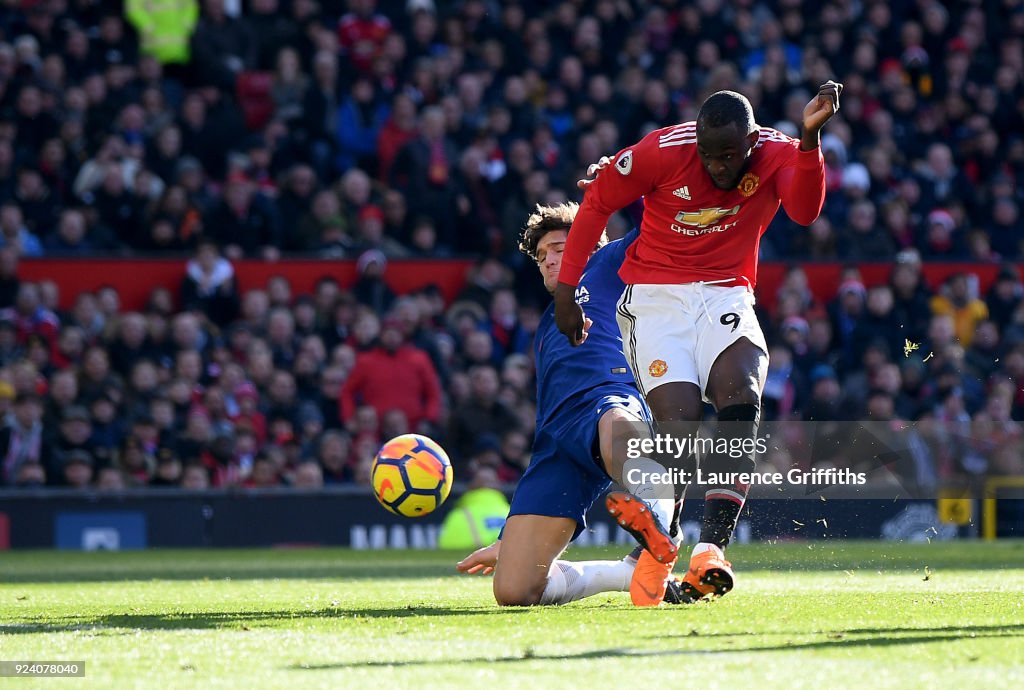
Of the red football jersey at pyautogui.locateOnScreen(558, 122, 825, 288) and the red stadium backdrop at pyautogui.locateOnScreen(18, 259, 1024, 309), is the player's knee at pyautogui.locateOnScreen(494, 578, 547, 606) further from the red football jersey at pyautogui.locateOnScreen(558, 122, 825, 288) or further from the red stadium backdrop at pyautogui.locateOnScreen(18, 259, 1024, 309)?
the red stadium backdrop at pyautogui.locateOnScreen(18, 259, 1024, 309)

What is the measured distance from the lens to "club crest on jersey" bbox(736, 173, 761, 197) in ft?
21.7

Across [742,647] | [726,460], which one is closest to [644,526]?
[726,460]

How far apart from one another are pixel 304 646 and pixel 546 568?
2.04 meters

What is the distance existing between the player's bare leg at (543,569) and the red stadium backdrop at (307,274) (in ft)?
26.3

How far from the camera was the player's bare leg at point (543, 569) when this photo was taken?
7.04 metres

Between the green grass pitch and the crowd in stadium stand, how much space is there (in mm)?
4526

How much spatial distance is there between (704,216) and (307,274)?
8931 mm

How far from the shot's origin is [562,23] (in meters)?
18.7

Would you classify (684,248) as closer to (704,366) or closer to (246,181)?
(704,366)

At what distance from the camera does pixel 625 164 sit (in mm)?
6660

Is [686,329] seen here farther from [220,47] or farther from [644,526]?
[220,47]

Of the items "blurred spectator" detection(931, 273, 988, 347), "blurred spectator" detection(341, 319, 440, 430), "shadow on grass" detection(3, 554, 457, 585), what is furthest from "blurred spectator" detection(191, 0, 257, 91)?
"blurred spectator" detection(931, 273, 988, 347)

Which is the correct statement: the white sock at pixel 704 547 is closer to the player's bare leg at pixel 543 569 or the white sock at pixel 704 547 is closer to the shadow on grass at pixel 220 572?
the player's bare leg at pixel 543 569

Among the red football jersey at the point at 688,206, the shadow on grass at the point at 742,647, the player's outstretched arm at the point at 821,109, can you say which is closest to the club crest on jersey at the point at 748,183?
the red football jersey at the point at 688,206
